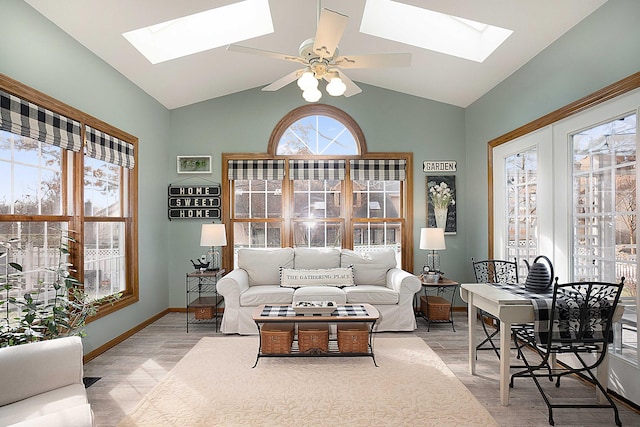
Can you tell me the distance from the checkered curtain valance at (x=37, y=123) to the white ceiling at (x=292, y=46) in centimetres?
77

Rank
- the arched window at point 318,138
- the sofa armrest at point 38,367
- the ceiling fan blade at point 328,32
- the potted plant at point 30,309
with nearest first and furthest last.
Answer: the sofa armrest at point 38,367, the ceiling fan blade at point 328,32, the potted plant at point 30,309, the arched window at point 318,138

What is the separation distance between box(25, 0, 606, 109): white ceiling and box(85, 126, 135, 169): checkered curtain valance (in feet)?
2.53

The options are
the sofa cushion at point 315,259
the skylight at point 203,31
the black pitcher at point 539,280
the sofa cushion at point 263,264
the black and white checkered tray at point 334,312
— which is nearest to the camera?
the black pitcher at point 539,280

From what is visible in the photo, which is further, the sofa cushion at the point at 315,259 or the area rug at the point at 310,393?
the sofa cushion at the point at 315,259

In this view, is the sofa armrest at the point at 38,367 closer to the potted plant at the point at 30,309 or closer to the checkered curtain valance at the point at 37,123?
the potted plant at the point at 30,309

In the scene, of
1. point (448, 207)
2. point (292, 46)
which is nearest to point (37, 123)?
point (292, 46)

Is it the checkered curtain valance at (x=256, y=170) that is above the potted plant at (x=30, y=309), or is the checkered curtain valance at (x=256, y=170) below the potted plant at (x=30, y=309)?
above

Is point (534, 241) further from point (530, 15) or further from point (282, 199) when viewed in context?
point (282, 199)

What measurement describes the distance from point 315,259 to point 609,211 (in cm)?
321

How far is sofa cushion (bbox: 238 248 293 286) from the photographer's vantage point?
4.89m

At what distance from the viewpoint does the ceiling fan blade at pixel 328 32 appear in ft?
7.20

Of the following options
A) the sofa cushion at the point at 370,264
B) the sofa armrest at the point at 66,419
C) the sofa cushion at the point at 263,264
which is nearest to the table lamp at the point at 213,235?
the sofa cushion at the point at 263,264

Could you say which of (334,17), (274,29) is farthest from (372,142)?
(334,17)

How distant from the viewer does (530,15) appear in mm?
3213
